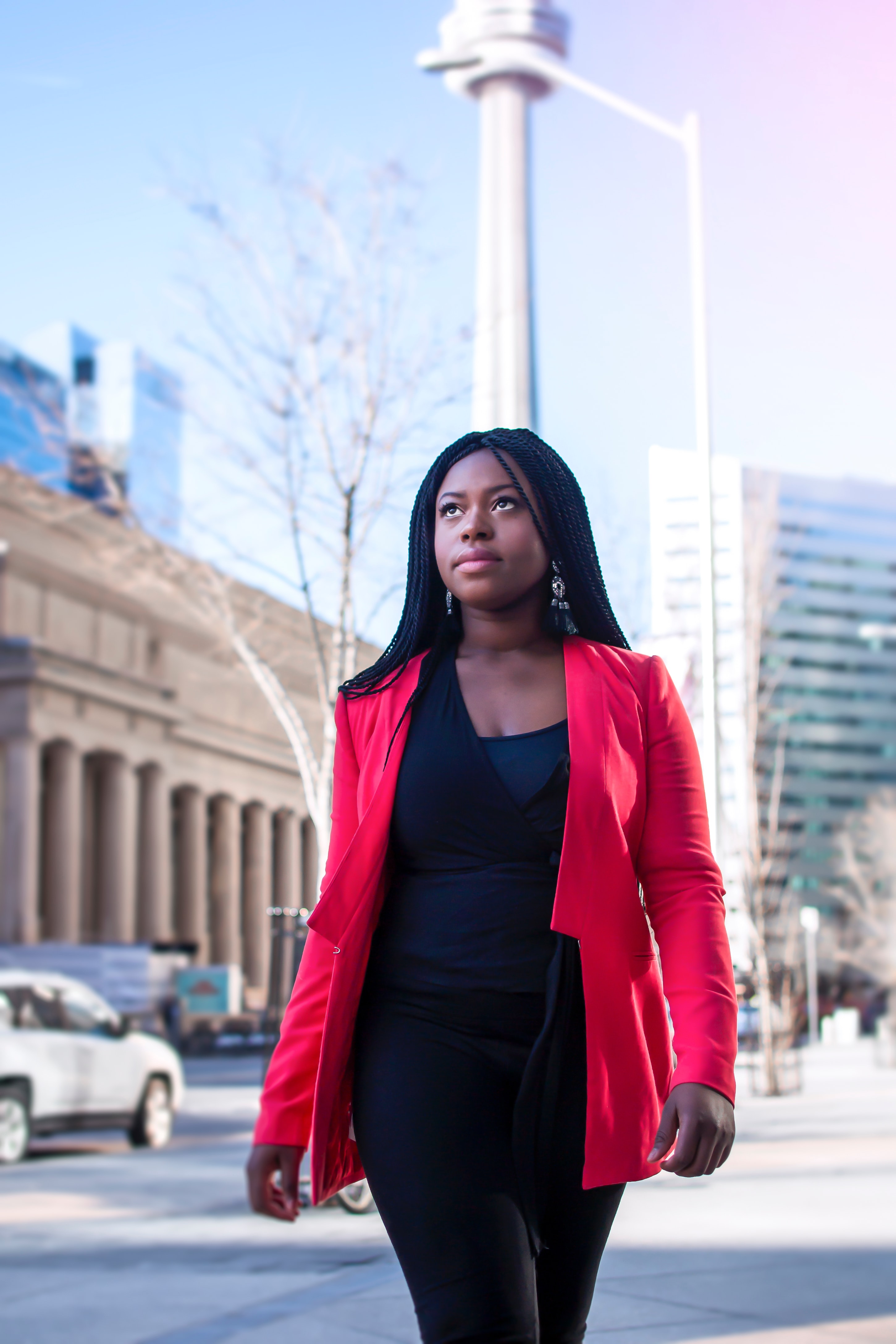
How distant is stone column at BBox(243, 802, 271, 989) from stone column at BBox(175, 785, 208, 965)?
2759 mm

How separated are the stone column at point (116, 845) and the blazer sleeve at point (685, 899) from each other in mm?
48734

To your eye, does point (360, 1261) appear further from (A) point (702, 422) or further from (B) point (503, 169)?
(B) point (503, 169)

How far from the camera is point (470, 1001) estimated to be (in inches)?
88.4

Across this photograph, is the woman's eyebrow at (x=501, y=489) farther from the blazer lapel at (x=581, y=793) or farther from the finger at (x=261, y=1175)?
the finger at (x=261, y=1175)

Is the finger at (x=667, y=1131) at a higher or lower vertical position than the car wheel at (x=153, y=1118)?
higher

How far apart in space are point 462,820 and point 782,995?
17725 mm

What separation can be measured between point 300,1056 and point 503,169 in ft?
118

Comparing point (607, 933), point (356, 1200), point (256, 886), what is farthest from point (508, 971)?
point (256, 886)

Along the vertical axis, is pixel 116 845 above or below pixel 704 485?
below

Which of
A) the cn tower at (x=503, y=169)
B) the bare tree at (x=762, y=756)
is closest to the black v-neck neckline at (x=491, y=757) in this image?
the cn tower at (x=503, y=169)

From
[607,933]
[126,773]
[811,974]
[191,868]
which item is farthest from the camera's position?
[191,868]

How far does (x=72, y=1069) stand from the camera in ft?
43.5

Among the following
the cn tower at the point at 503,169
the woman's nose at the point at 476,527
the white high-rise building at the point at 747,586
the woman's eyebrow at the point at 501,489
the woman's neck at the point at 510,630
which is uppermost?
the cn tower at the point at 503,169

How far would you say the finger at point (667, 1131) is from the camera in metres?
2.19
